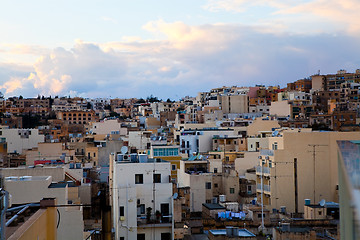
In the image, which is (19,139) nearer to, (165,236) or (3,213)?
(165,236)

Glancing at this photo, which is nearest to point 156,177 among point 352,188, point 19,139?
point 352,188

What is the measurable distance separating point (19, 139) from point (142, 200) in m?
41.0

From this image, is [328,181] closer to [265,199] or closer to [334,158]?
[334,158]

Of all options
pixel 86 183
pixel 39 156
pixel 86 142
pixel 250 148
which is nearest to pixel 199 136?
pixel 250 148

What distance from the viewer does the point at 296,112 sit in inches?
2926

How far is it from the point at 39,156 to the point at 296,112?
38111 mm

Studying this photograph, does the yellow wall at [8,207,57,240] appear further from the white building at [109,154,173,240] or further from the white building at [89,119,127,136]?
the white building at [89,119,127,136]

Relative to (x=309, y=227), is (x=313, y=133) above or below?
above

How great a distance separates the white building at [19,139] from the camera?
58.8 m

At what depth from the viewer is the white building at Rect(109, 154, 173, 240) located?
848 inches

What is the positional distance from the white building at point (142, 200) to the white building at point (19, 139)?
123 ft

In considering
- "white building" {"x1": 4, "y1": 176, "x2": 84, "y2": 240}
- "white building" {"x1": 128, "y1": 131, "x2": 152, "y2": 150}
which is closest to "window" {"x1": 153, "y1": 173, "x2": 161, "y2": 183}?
"white building" {"x1": 4, "y1": 176, "x2": 84, "y2": 240}

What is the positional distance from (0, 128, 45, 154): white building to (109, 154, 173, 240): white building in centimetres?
3744

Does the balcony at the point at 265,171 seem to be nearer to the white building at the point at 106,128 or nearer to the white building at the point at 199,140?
the white building at the point at 199,140
